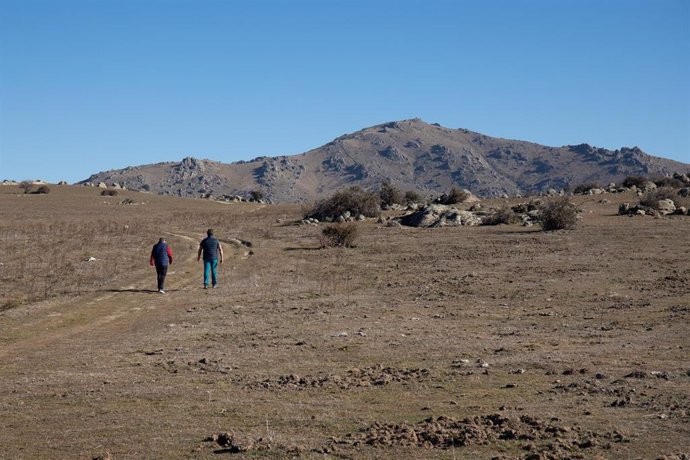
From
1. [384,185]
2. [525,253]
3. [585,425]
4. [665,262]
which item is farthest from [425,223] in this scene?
[585,425]

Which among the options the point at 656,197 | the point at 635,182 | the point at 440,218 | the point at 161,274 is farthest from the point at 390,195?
the point at 161,274

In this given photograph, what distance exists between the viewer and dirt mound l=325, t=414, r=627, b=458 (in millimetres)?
9102

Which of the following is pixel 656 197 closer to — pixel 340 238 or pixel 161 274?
pixel 340 238

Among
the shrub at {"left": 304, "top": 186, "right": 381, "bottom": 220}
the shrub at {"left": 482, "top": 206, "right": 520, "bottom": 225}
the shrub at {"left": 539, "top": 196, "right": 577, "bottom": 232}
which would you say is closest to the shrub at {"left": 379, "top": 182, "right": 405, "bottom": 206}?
the shrub at {"left": 304, "top": 186, "right": 381, "bottom": 220}

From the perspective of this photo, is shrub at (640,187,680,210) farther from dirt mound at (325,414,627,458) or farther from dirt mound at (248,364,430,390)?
dirt mound at (325,414,627,458)

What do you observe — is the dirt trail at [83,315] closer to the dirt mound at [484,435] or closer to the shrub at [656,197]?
the dirt mound at [484,435]

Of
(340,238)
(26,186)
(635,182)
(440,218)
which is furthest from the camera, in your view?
(26,186)

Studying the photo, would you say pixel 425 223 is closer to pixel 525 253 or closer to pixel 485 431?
pixel 525 253

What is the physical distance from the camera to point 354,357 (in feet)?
46.8

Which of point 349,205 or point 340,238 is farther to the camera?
point 349,205

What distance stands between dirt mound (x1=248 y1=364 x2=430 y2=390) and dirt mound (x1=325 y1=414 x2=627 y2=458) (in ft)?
7.47

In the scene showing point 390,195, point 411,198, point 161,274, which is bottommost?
point 161,274

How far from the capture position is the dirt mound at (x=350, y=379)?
478 inches

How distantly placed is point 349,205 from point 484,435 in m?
48.0
